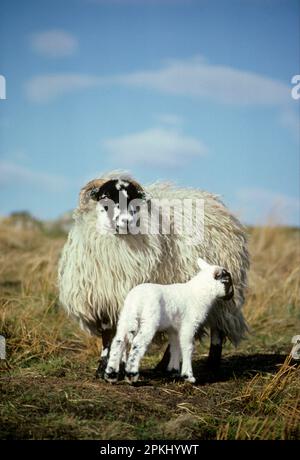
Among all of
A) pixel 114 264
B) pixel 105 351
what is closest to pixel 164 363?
pixel 105 351

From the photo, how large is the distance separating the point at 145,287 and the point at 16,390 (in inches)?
51.4

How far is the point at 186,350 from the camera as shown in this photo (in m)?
6.12

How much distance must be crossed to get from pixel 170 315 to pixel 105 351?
0.80m

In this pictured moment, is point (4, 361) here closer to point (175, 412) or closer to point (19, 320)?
point (19, 320)

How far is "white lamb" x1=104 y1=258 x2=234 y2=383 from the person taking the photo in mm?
5797

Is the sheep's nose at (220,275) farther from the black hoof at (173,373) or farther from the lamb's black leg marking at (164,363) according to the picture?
the lamb's black leg marking at (164,363)

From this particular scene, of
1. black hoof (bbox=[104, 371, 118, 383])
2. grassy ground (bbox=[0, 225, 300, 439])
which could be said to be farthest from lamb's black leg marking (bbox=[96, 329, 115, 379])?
black hoof (bbox=[104, 371, 118, 383])

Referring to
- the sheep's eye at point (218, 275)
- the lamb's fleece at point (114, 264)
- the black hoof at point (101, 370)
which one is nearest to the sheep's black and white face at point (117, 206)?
the lamb's fleece at point (114, 264)

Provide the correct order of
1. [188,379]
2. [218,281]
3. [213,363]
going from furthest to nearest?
[213,363] < [218,281] < [188,379]

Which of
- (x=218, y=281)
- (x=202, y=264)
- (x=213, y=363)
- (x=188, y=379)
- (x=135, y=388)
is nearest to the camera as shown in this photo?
(x=135, y=388)

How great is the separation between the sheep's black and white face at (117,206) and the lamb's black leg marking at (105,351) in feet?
3.13

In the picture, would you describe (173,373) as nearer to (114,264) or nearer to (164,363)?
(164,363)

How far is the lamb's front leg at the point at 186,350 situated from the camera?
20.0 ft
